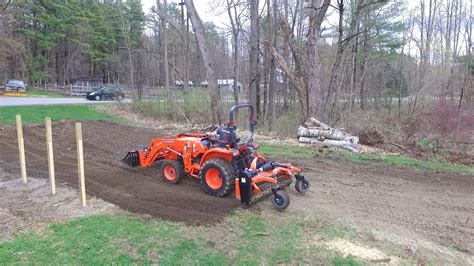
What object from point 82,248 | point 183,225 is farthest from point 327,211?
point 82,248

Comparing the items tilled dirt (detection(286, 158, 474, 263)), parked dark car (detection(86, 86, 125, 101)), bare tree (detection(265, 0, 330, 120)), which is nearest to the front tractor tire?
tilled dirt (detection(286, 158, 474, 263))

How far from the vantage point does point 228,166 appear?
5.74 m

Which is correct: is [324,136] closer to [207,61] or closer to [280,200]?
[207,61]

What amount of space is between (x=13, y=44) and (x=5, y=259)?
3403 centimetres

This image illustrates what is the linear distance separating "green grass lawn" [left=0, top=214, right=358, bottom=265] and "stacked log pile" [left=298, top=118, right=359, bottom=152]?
6363 millimetres

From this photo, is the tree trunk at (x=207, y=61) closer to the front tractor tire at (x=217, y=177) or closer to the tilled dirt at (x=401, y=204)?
the tilled dirt at (x=401, y=204)

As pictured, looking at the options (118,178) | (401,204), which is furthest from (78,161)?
(401,204)

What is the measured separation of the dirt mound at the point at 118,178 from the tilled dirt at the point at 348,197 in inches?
0.6

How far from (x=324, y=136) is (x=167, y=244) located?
26.2 feet

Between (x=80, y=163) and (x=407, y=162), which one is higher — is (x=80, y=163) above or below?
above

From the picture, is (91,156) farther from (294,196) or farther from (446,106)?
(446,106)

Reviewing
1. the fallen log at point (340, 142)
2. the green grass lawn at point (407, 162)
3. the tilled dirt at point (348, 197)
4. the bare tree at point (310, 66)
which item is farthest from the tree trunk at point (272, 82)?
the tilled dirt at point (348, 197)

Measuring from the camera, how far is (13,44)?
32.2 m

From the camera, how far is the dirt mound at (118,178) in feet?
17.8
